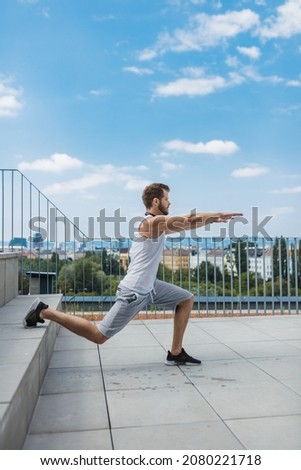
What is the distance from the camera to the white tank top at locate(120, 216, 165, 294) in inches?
149

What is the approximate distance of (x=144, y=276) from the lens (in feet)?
12.4

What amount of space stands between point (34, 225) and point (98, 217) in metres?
1.05

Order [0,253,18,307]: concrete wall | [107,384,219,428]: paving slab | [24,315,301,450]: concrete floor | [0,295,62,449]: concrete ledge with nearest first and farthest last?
[0,295,62,449]: concrete ledge, [24,315,301,450]: concrete floor, [107,384,219,428]: paving slab, [0,253,18,307]: concrete wall

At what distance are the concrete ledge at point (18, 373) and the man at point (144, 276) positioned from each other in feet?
0.78

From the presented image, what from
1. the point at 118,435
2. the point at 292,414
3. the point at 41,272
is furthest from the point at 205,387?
Result: the point at 41,272

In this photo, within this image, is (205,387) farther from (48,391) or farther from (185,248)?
(185,248)

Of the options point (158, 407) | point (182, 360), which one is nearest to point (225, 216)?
point (182, 360)

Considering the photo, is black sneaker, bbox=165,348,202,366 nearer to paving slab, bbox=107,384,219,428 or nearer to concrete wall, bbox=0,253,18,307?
paving slab, bbox=107,384,219,428

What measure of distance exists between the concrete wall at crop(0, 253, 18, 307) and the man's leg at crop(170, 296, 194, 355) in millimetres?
2619

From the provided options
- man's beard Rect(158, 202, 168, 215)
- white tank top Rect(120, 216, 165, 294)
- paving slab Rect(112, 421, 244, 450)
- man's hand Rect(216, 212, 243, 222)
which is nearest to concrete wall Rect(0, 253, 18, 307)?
white tank top Rect(120, 216, 165, 294)

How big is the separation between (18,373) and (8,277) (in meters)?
3.71

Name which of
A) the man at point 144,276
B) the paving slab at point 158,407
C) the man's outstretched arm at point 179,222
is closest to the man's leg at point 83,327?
the man at point 144,276

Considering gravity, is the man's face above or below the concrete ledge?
above
